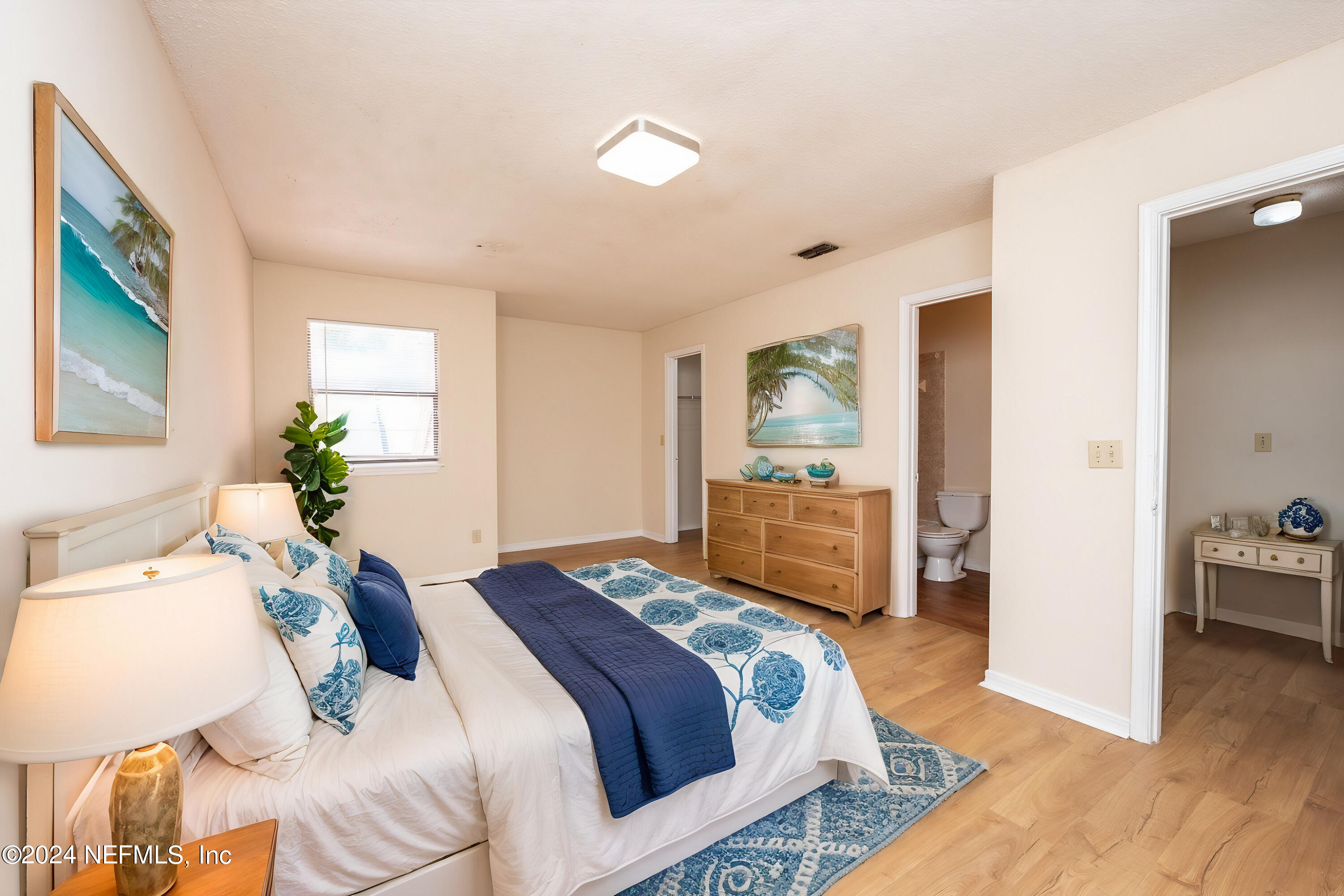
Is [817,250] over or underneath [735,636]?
over

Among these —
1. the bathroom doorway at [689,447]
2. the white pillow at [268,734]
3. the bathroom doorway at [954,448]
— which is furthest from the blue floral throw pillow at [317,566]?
the bathroom doorway at [689,447]

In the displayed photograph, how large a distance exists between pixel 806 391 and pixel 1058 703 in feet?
8.73

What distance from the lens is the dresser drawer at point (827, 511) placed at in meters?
3.75

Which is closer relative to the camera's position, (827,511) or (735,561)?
(827,511)

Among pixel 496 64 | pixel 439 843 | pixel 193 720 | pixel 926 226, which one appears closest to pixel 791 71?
pixel 496 64

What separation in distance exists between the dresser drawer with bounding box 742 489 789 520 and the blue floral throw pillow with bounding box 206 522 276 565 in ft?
10.4

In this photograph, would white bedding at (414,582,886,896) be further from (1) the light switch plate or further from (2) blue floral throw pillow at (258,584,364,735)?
(1) the light switch plate

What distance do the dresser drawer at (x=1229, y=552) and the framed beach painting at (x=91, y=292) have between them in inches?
Answer: 197

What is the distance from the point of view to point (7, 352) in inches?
39.1

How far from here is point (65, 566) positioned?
1028 millimetres

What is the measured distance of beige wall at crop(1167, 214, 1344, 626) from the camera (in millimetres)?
3262

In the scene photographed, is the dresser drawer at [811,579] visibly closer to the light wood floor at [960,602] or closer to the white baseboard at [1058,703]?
the light wood floor at [960,602]

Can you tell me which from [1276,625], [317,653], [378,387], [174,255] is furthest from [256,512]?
[1276,625]

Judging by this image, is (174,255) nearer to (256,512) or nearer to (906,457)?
(256,512)
